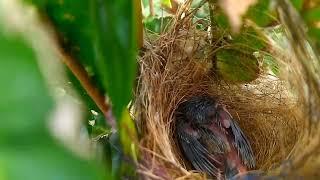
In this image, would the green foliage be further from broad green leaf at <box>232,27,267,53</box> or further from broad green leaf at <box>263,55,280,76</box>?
broad green leaf at <box>263,55,280,76</box>

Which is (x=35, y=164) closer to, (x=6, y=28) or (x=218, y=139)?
(x=6, y=28)

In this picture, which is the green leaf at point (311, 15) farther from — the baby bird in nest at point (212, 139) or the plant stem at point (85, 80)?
the baby bird in nest at point (212, 139)

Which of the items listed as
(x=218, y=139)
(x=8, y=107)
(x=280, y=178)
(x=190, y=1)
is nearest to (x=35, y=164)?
(x=8, y=107)

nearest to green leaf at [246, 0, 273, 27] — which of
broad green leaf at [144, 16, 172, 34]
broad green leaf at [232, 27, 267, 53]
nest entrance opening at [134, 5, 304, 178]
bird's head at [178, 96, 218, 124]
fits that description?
broad green leaf at [232, 27, 267, 53]

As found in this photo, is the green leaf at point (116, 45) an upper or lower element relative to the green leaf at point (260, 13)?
lower

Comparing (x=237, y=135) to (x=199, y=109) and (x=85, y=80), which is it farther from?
(x=85, y=80)

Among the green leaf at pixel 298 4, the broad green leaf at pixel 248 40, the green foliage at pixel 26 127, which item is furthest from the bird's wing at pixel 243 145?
the green foliage at pixel 26 127
